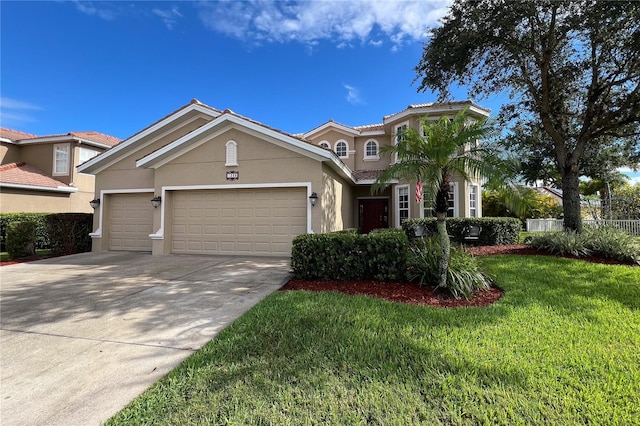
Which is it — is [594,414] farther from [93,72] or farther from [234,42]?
[93,72]

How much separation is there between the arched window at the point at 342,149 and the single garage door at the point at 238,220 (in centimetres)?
770

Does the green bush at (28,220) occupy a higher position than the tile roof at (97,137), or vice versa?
the tile roof at (97,137)

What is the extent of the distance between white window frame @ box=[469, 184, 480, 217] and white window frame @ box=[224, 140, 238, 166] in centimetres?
1078

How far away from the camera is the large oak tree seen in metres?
8.59

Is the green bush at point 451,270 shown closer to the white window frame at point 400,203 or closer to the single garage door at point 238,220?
the single garage door at point 238,220

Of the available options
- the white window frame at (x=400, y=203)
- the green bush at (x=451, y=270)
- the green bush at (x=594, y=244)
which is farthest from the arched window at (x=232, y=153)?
the green bush at (x=594, y=244)

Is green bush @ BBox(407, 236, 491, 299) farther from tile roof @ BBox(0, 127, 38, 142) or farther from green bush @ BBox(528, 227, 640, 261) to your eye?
tile roof @ BBox(0, 127, 38, 142)

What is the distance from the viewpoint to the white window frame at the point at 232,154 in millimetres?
10273

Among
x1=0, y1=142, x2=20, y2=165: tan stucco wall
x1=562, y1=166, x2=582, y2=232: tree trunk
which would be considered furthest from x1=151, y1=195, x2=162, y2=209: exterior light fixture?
x1=562, y1=166, x2=582, y2=232: tree trunk

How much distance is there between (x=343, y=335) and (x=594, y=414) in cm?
231

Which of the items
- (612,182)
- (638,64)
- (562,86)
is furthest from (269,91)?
(612,182)

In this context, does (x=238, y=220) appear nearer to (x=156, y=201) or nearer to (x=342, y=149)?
(x=156, y=201)

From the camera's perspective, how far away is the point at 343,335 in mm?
3680

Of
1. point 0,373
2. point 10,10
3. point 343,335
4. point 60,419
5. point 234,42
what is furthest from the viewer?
point 234,42
